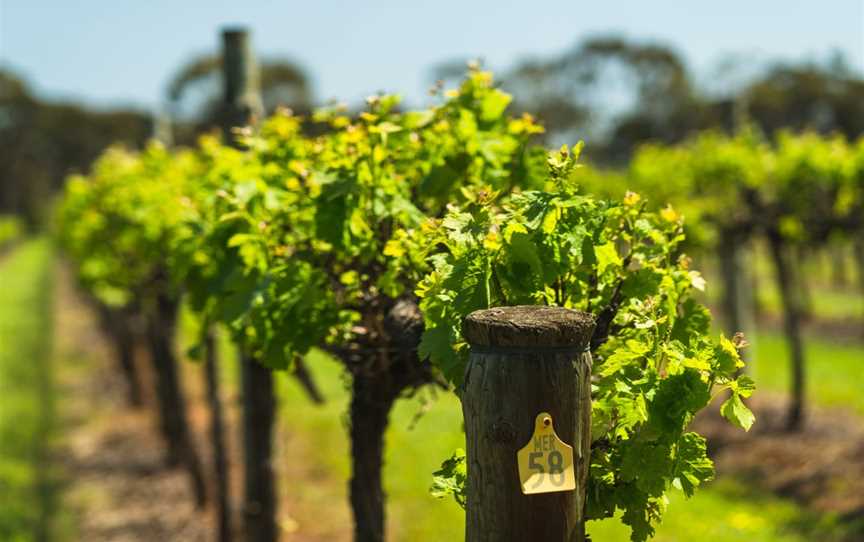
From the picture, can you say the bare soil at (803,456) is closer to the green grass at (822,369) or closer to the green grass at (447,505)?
the green grass at (447,505)

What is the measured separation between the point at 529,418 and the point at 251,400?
488cm

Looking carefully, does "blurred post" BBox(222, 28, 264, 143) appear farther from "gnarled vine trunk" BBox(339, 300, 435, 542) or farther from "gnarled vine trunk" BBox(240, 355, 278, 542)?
"gnarled vine trunk" BBox(339, 300, 435, 542)

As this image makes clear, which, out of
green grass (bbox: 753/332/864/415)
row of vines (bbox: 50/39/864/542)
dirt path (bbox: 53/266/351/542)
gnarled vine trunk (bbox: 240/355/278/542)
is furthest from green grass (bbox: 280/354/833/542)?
green grass (bbox: 753/332/864/415)

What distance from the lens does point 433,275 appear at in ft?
9.50

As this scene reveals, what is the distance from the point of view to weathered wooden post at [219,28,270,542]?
714 centimetres

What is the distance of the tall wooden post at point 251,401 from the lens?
7141mm

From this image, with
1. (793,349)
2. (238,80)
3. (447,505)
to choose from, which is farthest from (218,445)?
(793,349)

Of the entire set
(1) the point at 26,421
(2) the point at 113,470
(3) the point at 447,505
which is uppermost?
(1) the point at 26,421

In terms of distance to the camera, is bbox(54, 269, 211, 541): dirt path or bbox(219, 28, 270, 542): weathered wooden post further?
bbox(54, 269, 211, 541): dirt path

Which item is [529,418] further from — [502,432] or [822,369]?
[822,369]

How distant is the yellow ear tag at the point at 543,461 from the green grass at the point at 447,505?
4.40 meters

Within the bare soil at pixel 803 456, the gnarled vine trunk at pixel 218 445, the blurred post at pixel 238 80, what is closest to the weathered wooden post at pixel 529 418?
the blurred post at pixel 238 80

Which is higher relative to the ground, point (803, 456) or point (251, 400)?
point (251, 400)

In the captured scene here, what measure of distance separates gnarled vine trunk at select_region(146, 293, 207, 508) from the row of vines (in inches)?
144
